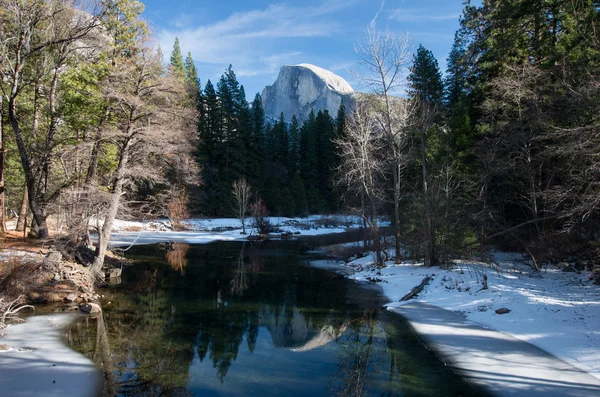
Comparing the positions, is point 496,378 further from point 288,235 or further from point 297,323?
point 288,235

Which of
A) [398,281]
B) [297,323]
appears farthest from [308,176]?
[297,323]

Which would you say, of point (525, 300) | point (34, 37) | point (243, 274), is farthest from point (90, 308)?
point (34, 37)

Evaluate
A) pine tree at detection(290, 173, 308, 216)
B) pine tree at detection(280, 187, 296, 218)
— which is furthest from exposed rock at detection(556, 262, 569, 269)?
pine tree at detection(290, 173, 308, 216)

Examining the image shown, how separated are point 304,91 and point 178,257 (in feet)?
424

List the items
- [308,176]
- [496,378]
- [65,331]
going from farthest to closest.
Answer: [308,176] < [65,331] < [496,378]

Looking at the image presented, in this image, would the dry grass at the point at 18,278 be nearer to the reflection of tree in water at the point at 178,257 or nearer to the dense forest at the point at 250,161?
the reflection of tree in water at the point at 178,257

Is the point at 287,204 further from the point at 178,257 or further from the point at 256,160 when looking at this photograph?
the point at 178,257

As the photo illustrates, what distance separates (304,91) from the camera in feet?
465

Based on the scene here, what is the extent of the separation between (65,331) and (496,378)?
9410mm

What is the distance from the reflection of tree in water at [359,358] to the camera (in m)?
6.34

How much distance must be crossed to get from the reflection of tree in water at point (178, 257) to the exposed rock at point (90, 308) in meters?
6.44

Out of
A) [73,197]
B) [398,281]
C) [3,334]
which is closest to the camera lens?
[3,334]

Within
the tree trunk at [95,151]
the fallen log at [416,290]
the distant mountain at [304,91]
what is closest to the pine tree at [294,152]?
the tree trunk at [95,151]

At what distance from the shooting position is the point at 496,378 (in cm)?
621
